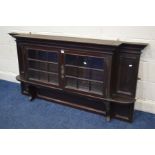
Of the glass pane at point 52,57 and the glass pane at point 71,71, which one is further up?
the glass pane at point 52,57

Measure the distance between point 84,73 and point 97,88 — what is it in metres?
0.23

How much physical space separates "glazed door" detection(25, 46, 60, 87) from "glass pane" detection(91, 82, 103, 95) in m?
0.45

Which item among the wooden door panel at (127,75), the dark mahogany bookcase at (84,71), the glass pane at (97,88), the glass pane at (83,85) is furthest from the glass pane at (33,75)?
the wooden door panel at (127,75)

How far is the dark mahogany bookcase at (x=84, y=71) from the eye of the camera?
86.8 inches

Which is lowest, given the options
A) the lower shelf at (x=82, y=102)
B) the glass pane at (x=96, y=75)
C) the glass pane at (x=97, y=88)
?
the lower shelf at (x=82, y=102)

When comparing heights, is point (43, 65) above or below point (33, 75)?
above

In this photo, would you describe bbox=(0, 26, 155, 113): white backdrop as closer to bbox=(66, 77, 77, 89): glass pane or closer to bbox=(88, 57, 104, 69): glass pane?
bbox=(88, 57, 104, 69): glass pane

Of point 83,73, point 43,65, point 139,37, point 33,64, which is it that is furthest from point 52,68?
point 139,37

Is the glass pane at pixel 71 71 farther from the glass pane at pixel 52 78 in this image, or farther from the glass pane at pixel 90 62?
the glass pane at pixel 52 78

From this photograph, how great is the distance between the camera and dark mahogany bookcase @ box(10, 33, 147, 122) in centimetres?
221

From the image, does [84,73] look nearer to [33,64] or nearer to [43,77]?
[43,77]

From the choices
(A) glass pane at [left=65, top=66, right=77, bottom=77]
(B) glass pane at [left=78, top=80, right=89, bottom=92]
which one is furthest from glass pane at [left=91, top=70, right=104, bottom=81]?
(A) glass pane at [left=65, top=66, right=77, bottom=77]

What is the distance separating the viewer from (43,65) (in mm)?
2678

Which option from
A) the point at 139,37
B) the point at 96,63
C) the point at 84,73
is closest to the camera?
the point at 139,37
